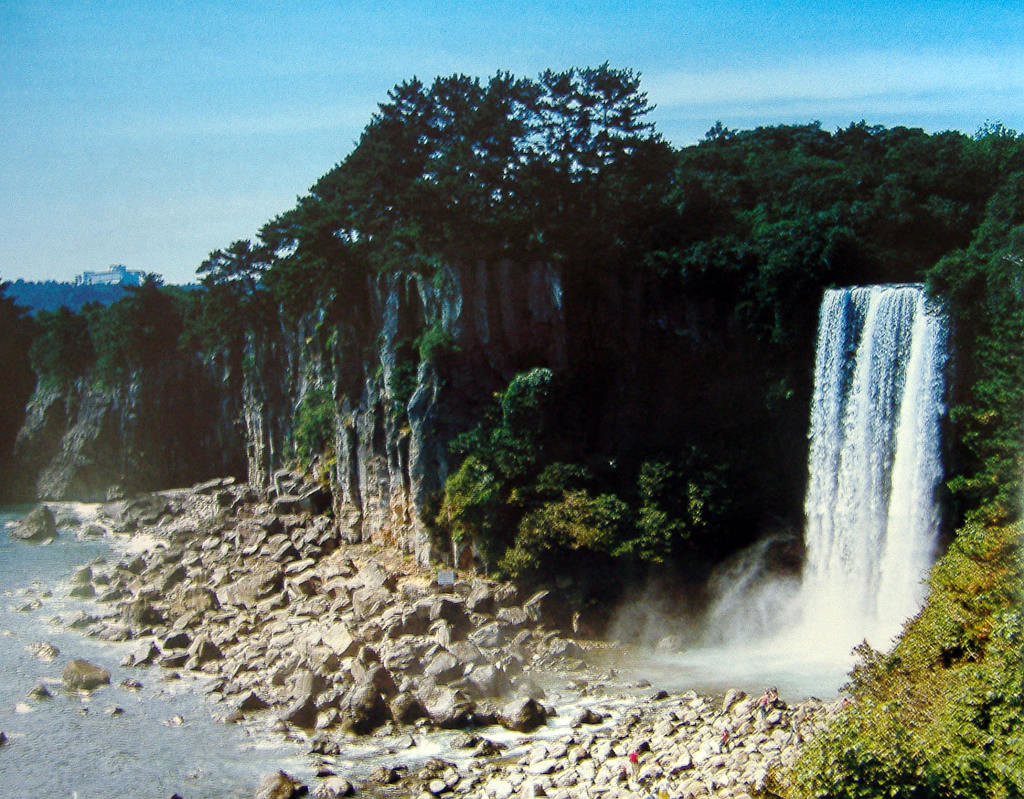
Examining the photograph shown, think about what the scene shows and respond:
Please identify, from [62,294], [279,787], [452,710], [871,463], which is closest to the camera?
[279,787]

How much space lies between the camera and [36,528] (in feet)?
185


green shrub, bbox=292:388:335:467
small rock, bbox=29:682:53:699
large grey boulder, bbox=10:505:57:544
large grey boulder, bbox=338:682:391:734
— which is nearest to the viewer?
large grey boulder, bbox=338:682:391:734

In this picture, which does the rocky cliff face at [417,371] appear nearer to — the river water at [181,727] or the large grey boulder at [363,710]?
the river water at [181,727]

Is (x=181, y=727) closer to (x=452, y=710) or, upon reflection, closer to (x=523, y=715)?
(x=452, y=710)

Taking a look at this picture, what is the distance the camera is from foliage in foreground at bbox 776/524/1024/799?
602 inches

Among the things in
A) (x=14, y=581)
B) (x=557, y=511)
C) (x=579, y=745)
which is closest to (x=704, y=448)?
(x=557, y=511)

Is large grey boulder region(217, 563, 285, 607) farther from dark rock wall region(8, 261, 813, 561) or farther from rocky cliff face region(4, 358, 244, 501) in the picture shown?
rocky cliff face region(4, 358, 244, 501)

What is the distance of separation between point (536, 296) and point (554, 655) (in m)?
14.3

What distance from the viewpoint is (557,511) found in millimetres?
33562

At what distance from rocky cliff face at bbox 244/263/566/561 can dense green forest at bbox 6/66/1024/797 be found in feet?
1.00

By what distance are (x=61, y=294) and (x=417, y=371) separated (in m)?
154

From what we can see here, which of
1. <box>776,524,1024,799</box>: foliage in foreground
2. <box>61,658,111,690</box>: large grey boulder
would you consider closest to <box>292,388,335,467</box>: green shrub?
<box>61,658,111,690</box>: large grey boulder

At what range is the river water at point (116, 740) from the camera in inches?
902

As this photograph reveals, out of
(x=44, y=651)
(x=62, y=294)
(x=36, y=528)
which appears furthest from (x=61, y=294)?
(x=44, y=651)
